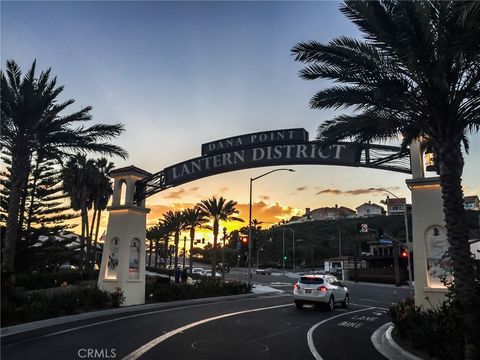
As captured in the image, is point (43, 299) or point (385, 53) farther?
point (43, 299)

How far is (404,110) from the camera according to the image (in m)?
11.5

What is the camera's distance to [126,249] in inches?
781

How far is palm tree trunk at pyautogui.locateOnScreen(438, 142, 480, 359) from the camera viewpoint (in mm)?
9383

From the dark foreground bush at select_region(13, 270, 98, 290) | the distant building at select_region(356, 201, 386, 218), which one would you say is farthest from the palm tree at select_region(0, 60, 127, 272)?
the distant building at select_region(356, 201, 386, 218)

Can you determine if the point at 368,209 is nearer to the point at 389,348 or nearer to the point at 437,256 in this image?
the point at 437,256

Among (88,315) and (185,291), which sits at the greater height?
(185,291)

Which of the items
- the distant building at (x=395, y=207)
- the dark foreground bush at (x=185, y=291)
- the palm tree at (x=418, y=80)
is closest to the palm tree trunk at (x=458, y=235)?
the palm tree at (x=418, y=80)

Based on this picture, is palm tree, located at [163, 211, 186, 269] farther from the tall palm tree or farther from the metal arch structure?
the metal arch structure

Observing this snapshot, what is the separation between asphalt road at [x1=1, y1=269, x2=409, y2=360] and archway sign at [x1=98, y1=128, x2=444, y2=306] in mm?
3940

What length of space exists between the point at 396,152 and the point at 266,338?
9469 millimetres

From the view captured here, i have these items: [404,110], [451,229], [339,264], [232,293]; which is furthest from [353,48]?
[339,264]

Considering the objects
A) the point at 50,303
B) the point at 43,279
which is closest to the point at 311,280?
the point at 50,303

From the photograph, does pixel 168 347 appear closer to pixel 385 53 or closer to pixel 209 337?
pixel 209 337

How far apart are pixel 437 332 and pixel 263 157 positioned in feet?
41.3
